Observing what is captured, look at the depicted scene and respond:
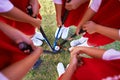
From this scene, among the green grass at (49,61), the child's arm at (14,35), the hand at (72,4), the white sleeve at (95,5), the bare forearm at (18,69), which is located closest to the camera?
the bare forearm at (18,69)

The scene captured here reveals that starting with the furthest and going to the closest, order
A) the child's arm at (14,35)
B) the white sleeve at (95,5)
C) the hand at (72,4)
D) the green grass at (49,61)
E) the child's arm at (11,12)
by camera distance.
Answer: the green grass at (49,61) → the hand at (72,4) → the white sleeve at (95,5) → the child's arm at (11,12) → the child's arm at (14,35)

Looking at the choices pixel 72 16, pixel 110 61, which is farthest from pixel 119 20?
pixel 72 16

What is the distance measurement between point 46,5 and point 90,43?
75 centimetres

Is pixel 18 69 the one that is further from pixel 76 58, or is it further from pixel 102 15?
pixel 102 15

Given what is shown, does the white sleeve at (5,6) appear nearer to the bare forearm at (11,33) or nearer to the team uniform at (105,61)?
the bare forearm at (11,33)

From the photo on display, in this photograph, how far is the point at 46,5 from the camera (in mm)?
2096

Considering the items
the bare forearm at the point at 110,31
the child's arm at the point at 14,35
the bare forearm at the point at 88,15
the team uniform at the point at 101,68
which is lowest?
the team uniform at the point at 101,68

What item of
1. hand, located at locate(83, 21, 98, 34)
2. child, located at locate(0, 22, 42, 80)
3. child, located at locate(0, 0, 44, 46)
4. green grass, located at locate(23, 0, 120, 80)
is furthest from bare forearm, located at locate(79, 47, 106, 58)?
green grass, located at locate(23, 0, 120, 80)

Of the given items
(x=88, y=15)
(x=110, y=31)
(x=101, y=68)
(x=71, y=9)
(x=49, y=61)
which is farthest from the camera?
(x=49, y=61)

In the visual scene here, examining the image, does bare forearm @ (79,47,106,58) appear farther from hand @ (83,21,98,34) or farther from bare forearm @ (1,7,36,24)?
bare forearm @ (1,7,36,24)

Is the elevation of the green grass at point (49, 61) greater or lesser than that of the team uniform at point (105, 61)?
lesser

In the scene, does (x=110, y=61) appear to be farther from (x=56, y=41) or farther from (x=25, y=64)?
(x=56, y=41)

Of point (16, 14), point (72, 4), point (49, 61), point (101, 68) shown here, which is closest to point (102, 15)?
point (72, 4)

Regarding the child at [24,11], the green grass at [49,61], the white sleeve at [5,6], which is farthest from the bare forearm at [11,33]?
the green grass at [49,61]
